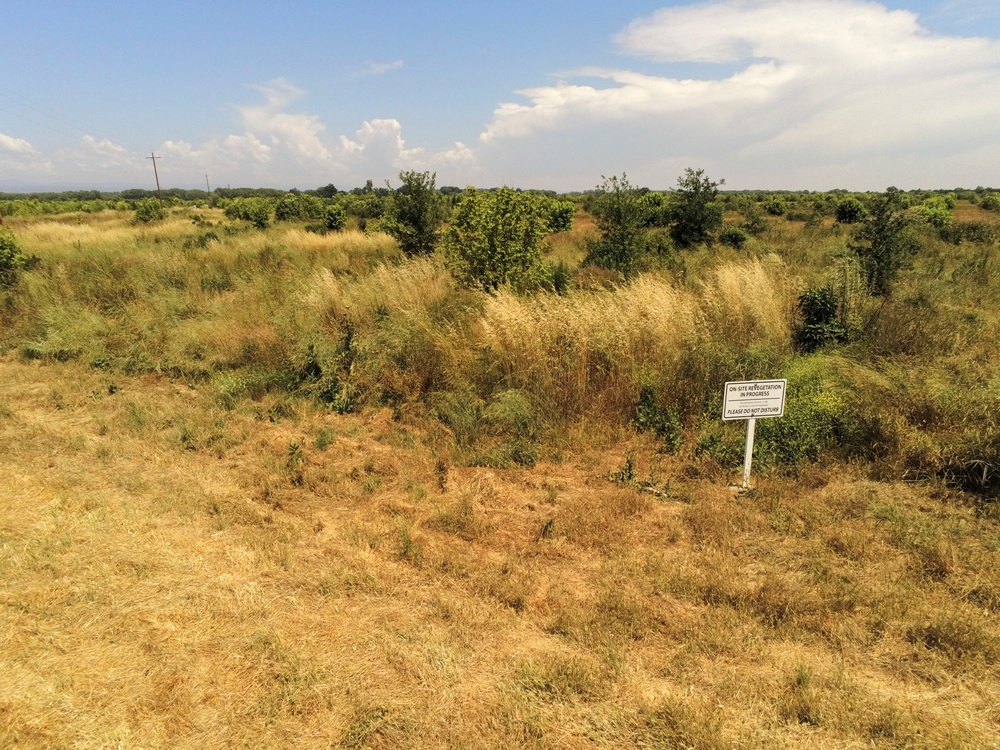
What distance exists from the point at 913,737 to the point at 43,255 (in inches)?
685

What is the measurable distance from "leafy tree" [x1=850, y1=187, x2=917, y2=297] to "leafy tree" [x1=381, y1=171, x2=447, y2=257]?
28.8 feet

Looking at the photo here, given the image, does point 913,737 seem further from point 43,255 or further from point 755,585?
point 43,255

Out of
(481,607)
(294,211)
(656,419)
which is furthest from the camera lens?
(294,211)

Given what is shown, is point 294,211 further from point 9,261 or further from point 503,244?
point 503,244

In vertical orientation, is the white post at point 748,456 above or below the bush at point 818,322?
below

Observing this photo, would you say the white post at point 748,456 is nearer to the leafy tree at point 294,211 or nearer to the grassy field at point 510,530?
the grassy field at point 510,530

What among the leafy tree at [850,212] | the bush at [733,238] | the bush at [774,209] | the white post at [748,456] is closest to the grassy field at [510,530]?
the white post at [748,456]

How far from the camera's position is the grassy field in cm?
258

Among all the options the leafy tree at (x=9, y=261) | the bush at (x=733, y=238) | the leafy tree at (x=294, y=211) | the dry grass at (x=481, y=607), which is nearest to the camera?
the dry grass at (x=481, y=607)

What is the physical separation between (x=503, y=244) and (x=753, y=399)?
5.07 metres

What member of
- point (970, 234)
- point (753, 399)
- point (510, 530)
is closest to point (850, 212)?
point (970, 234)

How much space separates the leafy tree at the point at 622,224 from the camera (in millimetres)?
10336

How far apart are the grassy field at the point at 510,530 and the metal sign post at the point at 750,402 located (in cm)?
48

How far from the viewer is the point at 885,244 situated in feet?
27.1
